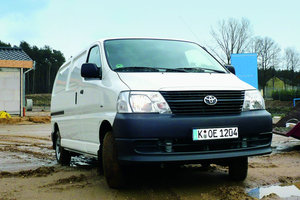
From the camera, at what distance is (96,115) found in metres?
4.88

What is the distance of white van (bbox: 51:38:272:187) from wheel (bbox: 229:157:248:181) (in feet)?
0.04

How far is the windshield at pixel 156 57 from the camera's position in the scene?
491cm

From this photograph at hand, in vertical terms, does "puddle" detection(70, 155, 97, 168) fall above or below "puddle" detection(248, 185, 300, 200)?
below

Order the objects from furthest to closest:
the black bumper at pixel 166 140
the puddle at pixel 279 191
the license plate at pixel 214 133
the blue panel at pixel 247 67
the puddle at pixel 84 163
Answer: the blue panel at pixel 247 67, the puddle at pixel 84 163, the puddle at pixel 279 191, the license plate at pixel 214 133, the black bumper at pixel 166 140

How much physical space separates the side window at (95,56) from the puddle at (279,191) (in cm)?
242

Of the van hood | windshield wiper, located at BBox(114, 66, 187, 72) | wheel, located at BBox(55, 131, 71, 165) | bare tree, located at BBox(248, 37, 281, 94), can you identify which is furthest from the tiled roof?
bare tree, located at BBox(248, 37, 281, 94)

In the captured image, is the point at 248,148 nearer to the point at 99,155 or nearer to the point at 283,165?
the point at 99,155

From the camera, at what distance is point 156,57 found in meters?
5.16

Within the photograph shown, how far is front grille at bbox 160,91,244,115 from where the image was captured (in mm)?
4105

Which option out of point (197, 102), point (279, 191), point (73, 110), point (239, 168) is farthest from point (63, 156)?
point (279, 191)

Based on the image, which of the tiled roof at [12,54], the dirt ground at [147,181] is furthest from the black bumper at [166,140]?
the tiled roof at [12,54]

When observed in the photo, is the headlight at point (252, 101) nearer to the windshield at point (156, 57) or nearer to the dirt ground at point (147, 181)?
the windshield at point (156, 57)

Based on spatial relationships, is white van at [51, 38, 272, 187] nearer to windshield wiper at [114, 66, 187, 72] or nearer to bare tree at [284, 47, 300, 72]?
windshield wiper at [114, 66, 187, 72]

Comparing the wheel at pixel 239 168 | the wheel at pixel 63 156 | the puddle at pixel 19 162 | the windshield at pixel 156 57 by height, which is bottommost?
the puddle at pixel 19 162
